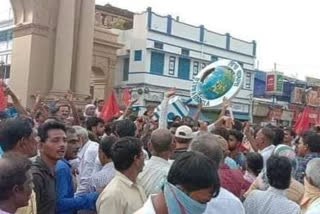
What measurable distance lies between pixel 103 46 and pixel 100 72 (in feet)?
5.14

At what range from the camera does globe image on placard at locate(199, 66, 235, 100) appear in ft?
33.9

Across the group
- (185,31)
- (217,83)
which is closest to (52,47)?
(217,83)

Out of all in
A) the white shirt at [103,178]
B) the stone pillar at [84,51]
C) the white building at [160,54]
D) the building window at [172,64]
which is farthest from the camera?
the building window at [172,64]

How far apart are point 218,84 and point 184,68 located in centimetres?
2535

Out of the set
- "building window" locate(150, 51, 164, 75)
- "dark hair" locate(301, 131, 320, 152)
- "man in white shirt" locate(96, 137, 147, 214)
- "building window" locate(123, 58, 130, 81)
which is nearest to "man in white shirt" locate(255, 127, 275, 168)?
"dark hair" locate(301, 131, 320, 152)

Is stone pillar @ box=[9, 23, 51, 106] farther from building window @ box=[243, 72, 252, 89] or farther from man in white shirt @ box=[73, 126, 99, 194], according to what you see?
building window @ box=[243, 72, 252, 89]

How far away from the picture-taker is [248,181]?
209 inches

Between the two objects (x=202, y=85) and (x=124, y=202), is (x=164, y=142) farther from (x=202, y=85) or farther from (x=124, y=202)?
(x=202, y=85)

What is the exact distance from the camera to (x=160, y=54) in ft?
112

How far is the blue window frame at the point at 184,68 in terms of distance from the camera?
35.5 metres

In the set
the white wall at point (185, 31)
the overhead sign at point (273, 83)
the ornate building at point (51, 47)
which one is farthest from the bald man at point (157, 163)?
the overhead sign at point (273, 83)

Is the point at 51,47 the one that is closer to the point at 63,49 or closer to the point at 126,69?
the point at 63,49

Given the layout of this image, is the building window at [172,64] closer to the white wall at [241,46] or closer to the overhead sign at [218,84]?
the white wall at [241,46]

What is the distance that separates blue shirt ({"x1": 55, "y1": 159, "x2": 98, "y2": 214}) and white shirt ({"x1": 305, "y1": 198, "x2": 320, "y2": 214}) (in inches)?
63.8
